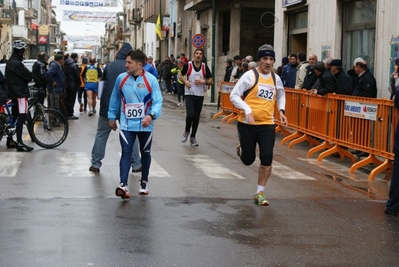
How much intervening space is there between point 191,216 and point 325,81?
7.23 metres

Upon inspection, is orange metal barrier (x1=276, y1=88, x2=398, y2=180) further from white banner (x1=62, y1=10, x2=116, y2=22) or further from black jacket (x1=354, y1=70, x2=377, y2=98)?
white banner (x1=62, y1=10, x2=116, y2=22)

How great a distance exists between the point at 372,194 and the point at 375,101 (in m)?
2.50

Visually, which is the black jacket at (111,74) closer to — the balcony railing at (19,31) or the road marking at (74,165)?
the road marking at (74,165)

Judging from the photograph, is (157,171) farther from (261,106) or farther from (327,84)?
(327,84)

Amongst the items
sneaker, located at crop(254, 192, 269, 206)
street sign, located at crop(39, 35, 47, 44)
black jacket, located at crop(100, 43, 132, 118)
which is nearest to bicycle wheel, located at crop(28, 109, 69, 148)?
black jacket, located at crop(100, 43, 132, 118)

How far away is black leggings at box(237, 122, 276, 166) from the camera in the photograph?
29.2 feet

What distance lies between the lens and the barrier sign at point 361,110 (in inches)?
484

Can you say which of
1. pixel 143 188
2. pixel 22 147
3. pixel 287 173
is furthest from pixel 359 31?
pixel 143 188

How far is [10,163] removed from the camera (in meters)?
11.8

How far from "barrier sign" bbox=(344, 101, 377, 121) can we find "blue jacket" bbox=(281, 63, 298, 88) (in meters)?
5.89

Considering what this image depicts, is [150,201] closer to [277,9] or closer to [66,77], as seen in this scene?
[66,77]

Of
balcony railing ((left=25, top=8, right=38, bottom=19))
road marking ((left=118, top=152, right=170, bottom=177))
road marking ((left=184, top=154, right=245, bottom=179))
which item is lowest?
road marking ((left=184, top=154, right=245, bottom=179))

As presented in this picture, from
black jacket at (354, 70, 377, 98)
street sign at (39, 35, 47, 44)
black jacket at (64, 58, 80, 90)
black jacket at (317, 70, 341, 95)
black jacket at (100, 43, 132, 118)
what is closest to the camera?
black jacket at (100, 43, 132, 118)

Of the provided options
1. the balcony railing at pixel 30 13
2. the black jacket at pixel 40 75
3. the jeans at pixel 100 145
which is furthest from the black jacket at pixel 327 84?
the balcony railing at pixel 30 13
